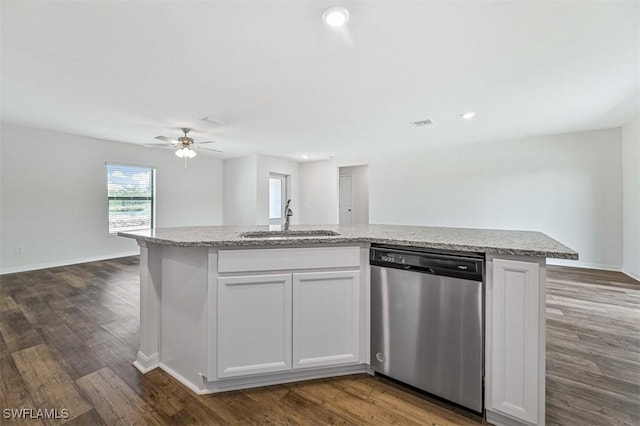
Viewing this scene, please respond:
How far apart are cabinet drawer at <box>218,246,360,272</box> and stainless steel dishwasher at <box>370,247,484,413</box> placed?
0.17 metres

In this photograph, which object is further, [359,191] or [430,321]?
[359,191]

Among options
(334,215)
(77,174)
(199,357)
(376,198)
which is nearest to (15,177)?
(77,174)

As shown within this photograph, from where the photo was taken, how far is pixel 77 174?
16.0 ft

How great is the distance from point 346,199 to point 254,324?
687 cm

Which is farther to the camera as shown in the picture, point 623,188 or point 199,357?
point 623,188

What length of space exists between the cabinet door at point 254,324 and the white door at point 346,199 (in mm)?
6652

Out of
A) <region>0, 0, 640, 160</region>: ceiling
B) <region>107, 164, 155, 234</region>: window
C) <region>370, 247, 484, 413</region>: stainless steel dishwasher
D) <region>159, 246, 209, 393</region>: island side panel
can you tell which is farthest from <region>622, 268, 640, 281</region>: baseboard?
<region>107, 164, 155, 234</region>: window

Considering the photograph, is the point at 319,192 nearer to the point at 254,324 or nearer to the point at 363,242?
the point at 363,242

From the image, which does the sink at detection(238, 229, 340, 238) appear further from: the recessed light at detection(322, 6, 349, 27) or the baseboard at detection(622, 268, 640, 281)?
the baseboard at detection(622, 268, 640, 281)

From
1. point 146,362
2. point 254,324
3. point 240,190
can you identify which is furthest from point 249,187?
point 254,324

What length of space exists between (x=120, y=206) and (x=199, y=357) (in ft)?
17.5

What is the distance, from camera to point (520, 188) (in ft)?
16.4

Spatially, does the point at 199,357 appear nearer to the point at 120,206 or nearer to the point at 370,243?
the point at 370,243

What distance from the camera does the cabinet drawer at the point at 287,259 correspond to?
150 centimetres
